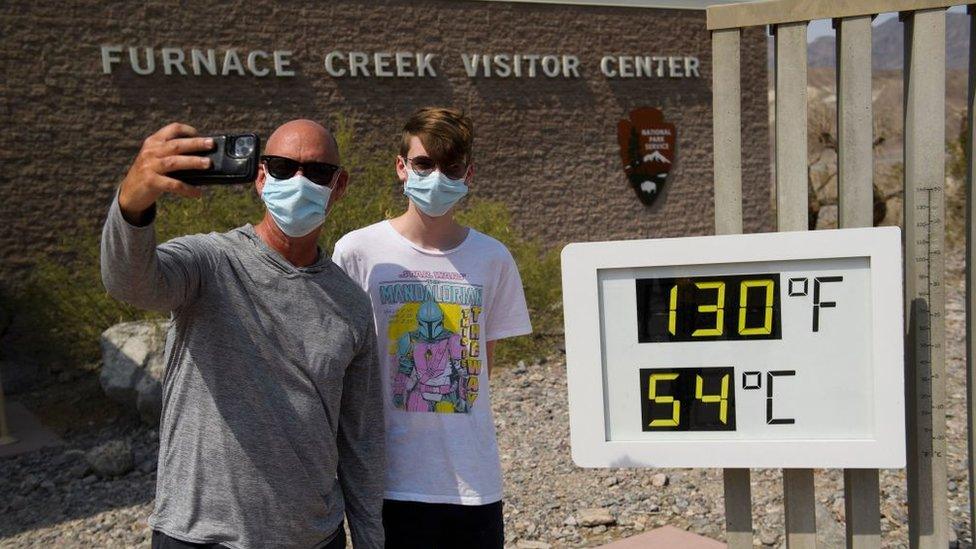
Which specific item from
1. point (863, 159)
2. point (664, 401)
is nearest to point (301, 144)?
point (664, 401)

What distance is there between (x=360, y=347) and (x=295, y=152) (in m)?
0.53

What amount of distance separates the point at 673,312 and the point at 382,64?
1282cm

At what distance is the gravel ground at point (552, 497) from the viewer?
520 centimetres

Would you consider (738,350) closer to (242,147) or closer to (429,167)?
(429,167)

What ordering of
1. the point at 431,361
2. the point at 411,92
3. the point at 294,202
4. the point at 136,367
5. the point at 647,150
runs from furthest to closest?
the point at 647,150
the point at 411,92
the point at 136,367
the point at 431,361
the point at 294,202

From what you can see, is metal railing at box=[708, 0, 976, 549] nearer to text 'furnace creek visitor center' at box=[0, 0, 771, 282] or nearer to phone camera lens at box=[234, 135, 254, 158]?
phone camera lens at box=[234, 135, 254, 158]

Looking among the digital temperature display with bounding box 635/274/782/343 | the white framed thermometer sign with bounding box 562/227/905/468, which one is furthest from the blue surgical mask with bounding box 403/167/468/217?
the digital temperature display with bounding box 635/274/782/343

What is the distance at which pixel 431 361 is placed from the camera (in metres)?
2.63

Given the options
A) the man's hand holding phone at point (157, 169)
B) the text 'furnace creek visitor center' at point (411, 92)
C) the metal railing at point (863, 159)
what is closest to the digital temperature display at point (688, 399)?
the metal railing at point (863, 159)

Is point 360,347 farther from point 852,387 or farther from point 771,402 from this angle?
point 852,387

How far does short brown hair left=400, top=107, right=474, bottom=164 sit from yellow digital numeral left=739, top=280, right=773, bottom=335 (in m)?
0.92

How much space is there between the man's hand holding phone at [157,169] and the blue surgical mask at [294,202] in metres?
0.39

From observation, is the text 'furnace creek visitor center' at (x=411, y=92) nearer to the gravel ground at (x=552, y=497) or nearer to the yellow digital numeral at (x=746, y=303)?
the gravel ground at (x=552, y=497)

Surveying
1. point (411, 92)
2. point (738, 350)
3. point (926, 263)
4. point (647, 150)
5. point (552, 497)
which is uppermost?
point (411, 92)
